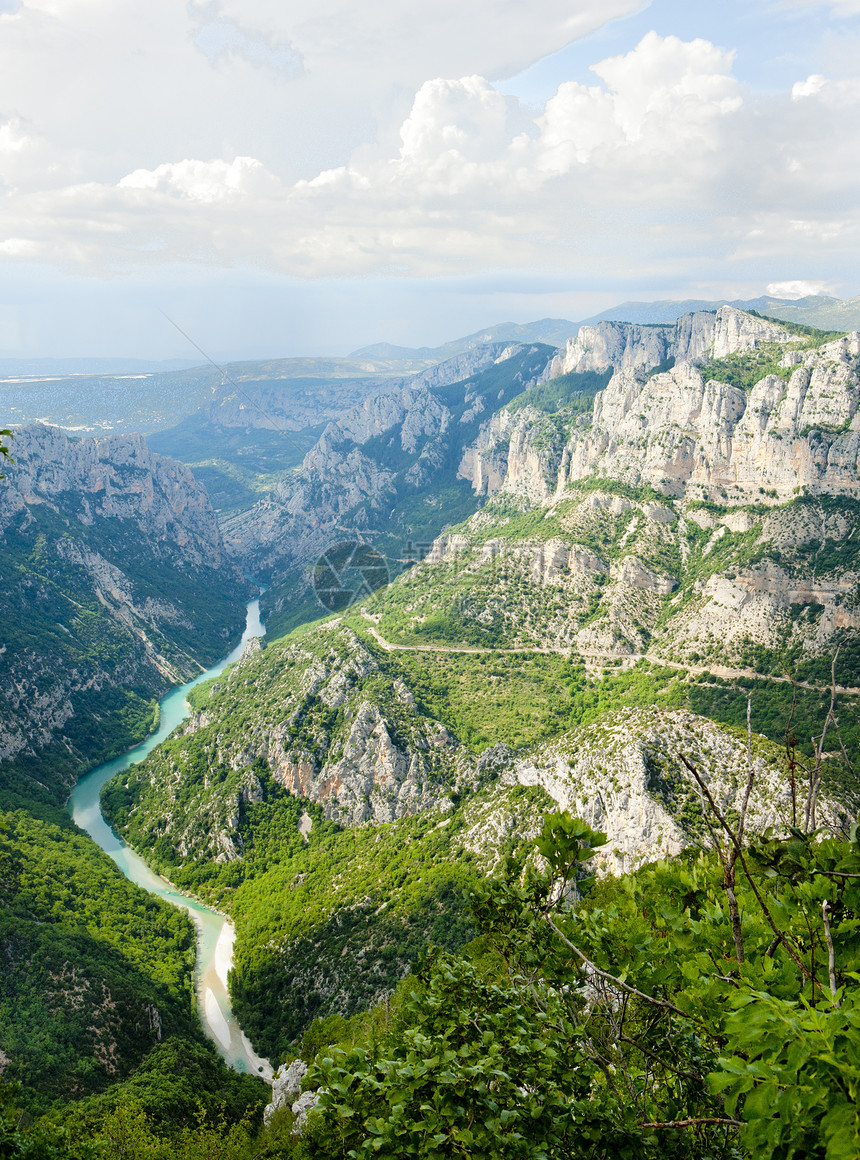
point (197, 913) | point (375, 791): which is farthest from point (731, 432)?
point (197, 913)

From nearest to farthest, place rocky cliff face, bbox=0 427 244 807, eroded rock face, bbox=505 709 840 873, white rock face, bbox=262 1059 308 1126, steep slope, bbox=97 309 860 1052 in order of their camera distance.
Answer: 1. white rock face, bbox=262 1059 308 1126
2. eroded rock face, bbox=505 709 840 873
3. steep slope, bbox=97 309 860 1052
4. rocky cliff face, bbox=0 427 244 807

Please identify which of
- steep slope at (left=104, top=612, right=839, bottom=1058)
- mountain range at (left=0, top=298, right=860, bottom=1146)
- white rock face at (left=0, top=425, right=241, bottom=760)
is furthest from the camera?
white rock face at (left=0, top=425, right=241, bottom=760)

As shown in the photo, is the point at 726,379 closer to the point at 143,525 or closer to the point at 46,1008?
the point at 46,1008

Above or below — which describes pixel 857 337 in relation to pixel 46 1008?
above

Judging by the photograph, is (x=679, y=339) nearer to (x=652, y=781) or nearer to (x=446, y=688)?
(x=446, y=688)

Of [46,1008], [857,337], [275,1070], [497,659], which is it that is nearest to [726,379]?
[857,337]

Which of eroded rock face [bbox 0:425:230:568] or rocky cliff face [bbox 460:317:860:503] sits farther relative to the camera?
eroded rock face [bbox 0:425:230:568]

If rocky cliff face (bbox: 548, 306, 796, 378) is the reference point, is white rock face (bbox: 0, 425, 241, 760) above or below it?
below

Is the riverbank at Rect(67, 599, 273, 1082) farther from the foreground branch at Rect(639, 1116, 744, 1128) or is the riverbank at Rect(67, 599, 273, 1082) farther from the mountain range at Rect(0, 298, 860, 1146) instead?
the foreground branch at Rect(639, 1116, 744, 1128)

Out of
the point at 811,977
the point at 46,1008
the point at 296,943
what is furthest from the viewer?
the point at 296,943

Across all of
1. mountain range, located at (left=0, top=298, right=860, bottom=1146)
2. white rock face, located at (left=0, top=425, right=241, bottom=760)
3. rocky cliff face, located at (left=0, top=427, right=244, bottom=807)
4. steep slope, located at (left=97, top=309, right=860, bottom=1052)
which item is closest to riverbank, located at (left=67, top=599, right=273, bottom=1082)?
mountain range, located at (left=0, top=298, right=860, bottom=1146)
